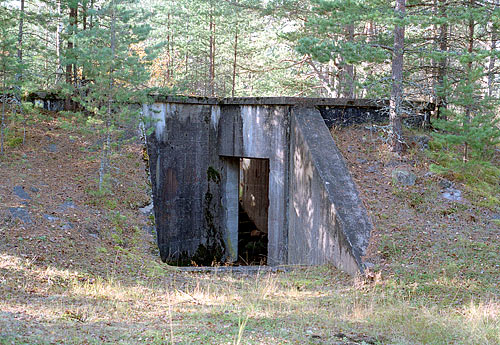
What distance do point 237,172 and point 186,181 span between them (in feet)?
5.33

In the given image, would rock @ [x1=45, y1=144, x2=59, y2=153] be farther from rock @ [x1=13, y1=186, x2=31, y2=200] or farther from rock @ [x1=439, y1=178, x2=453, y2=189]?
rock @ [x1=439, y1=178, x2=453, y2=189]

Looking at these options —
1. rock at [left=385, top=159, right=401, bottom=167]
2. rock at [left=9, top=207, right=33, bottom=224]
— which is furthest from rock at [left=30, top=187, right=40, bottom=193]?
rock at [left=385, top=159, right=401, bottom=167]

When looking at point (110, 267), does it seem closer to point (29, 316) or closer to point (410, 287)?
point (29, 316)

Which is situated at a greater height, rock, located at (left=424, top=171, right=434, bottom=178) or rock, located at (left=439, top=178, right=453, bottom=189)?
rock, located at (left=424, top=171, right=434, bottom=178)

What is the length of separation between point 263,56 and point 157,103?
662 cm

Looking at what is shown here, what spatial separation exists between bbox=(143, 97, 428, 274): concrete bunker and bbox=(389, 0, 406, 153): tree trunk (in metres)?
1.23

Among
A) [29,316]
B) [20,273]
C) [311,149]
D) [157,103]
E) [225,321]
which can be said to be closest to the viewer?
[29,316]

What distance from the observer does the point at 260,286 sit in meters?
6.96

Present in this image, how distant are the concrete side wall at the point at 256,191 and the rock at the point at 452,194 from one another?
22.6 feet

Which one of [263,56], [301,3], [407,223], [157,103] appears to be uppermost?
[301,3]

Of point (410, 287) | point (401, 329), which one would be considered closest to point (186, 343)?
point (401, 329)

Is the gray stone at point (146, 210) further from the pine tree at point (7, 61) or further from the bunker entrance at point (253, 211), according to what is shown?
the bunker entrance at point (253, 211)

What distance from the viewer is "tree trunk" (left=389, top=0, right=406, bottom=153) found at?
32.4ft

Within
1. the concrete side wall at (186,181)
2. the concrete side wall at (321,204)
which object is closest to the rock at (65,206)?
the concrete side wall at (186,181)
